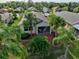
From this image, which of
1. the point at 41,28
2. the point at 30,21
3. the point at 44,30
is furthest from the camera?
the point at 41,28

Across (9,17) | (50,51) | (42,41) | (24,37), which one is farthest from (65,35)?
(9,17)

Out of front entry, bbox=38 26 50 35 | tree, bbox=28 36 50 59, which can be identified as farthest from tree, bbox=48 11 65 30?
tree, bbox=28 36 50 59

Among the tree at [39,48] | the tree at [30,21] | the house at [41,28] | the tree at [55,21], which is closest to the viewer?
the tree at [39,48]

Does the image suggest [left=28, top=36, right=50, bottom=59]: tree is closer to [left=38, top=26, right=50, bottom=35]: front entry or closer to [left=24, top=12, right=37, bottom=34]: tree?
[left=24, top=12, right=37, bottom=34]: tree

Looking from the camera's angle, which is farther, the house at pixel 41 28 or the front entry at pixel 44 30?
the front entry at pixel 44 30

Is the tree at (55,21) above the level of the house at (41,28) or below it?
above

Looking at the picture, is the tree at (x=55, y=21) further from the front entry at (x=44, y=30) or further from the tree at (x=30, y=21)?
the tree at (x=30, y=21)

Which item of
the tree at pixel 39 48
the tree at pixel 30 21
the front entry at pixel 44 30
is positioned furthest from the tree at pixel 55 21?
the tree at pixel 39 48

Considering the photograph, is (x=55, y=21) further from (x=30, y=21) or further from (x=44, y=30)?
(x=30, y=21)

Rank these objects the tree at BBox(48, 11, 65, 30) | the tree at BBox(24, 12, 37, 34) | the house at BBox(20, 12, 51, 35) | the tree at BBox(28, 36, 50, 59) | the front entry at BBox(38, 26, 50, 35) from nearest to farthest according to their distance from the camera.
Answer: the tree at BBox(28, 36, 50, 59) < the tree at BBox(48, 11, 65, 30) < the tree at BBox(24, 12, 37, 34) < the house at BBox(20, 12, 51, 35) < the front entry at BBox(38, 26, 50, 35)

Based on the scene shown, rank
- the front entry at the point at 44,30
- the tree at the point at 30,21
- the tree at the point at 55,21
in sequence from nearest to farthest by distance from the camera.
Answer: the tree at the point at 55,21 → the tree at the point at 30,21 → the front entry at the point at 44,30

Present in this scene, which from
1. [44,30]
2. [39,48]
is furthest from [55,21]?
[39,48]
